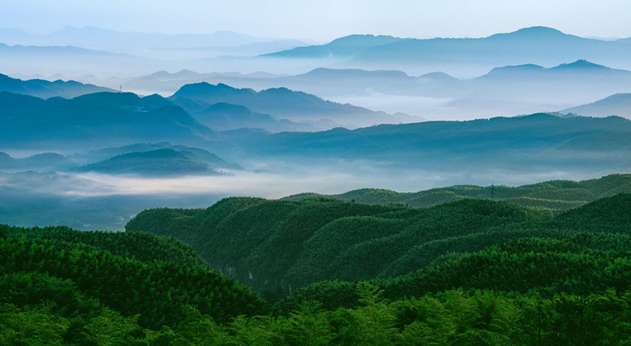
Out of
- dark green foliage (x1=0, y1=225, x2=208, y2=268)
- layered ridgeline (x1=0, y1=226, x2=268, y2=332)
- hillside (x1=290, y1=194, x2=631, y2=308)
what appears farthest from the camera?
dark green foliage (x1=0, y1=225, x2=208, y2=268)

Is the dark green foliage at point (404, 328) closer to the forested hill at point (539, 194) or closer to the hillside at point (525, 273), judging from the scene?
the hillside at point (525, 273)

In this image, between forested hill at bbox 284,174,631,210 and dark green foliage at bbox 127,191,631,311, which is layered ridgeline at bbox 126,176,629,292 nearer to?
dark green foliage at bbox 127,191,631,311

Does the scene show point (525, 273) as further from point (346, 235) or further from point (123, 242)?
point (346, 235)

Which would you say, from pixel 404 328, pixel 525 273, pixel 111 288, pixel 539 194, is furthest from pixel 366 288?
pixel 539 194

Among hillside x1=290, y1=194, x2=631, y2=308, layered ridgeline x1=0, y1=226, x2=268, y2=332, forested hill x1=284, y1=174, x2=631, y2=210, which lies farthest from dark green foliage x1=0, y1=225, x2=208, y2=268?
forested hill x1=284, y1=174, x2=631, y2=210

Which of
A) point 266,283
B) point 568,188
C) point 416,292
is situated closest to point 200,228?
point 266,283

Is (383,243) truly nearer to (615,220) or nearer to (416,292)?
(615,220)
